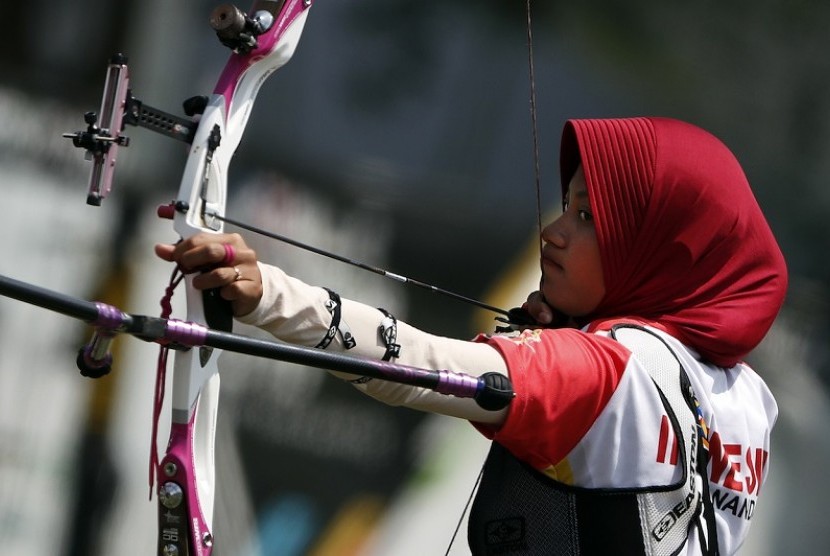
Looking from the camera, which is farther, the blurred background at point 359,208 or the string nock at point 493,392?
the blurred background at point 359,208

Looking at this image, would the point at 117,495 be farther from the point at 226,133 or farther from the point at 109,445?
the point at 226,133

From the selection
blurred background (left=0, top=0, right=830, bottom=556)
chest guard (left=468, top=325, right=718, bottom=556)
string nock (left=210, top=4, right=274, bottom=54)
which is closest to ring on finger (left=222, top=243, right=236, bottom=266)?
string nock (left=210, top=4, right=274, bottom=54)

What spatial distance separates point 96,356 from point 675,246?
80 cm

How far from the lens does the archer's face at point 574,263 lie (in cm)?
176

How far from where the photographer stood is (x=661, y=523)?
1.58 metres

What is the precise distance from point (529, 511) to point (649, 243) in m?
0.41

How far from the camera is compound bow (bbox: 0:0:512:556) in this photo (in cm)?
134

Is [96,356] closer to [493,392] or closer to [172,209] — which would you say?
[172,209]

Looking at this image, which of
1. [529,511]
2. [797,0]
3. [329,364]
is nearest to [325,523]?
[529,511]

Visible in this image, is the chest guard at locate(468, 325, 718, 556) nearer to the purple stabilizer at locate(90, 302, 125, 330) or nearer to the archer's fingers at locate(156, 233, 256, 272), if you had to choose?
the archer's fingers at locate(156, 233, 256, 272)

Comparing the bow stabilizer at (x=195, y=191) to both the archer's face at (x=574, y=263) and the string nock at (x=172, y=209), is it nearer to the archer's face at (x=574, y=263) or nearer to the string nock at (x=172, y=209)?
the string nock at (x=172, y=209)

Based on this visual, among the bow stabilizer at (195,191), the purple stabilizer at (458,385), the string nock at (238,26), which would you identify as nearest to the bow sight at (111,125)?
the bow stabilizer at (195,191)

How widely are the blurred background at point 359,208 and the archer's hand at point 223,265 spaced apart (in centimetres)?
104

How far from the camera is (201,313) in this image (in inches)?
56.4
